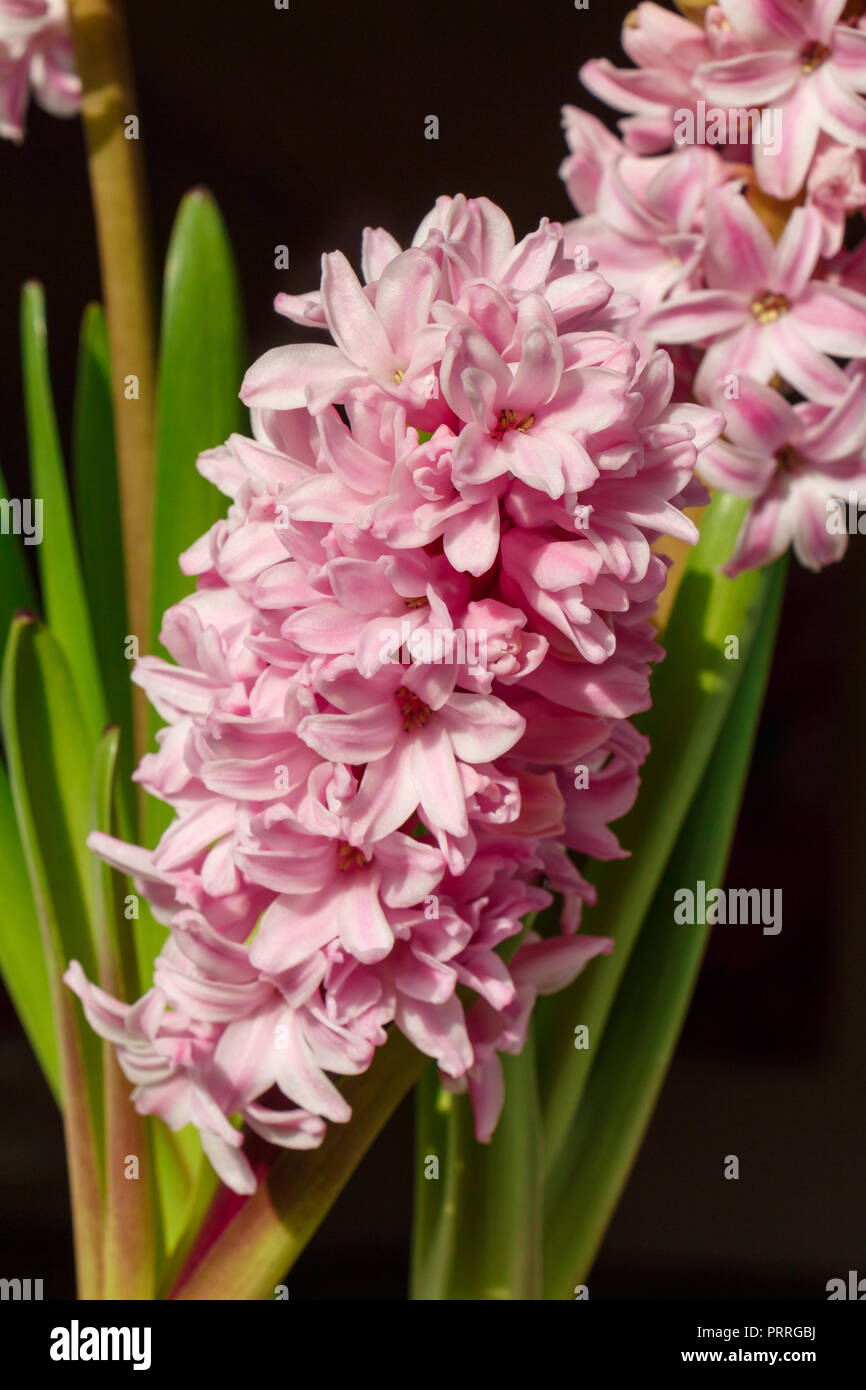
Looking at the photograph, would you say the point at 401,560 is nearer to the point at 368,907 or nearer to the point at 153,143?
the point at 368,907

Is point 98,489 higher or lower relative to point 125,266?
lower

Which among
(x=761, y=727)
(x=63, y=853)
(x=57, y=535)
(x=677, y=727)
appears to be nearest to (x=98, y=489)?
(x=57, y=535)

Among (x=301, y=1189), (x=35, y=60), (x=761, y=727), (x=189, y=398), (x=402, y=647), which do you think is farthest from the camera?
(x=761, y=727)

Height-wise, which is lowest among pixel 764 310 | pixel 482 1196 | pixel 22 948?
pixel 482 1196

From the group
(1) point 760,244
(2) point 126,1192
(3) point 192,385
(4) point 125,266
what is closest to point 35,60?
(4) point 125,266

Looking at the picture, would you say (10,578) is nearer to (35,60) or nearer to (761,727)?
(35,60)

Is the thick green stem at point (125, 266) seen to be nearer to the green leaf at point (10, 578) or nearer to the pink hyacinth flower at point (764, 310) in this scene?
the green leaf at point (10, 578)

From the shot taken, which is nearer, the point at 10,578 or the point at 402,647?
the point at 402,647

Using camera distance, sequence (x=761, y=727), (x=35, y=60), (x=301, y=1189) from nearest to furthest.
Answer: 1. (x=301, y=1189)
2. (x=35, y=60)
3. (x=761, y=727)
